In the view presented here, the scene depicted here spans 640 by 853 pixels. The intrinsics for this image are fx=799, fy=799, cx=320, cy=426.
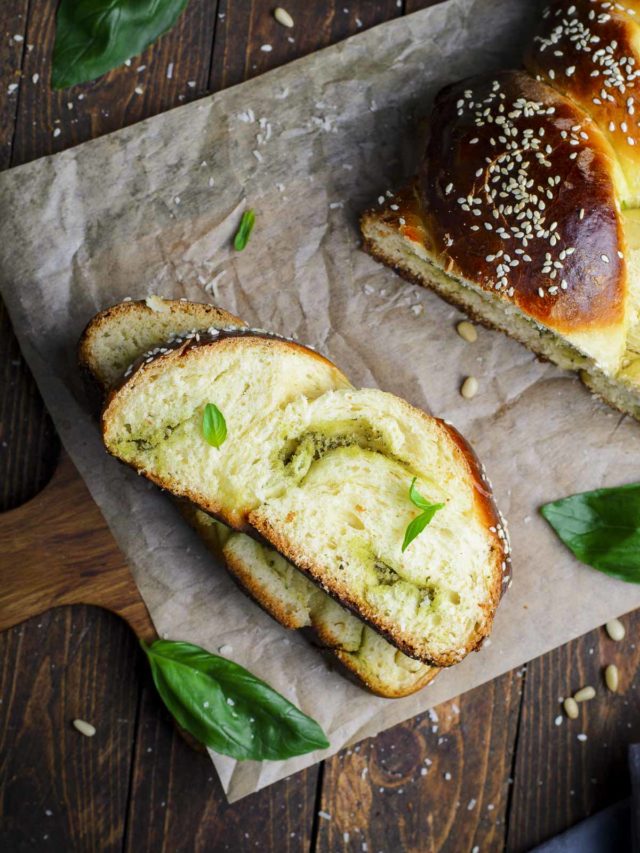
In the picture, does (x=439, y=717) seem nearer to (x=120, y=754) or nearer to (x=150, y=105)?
(x=120, y=754)

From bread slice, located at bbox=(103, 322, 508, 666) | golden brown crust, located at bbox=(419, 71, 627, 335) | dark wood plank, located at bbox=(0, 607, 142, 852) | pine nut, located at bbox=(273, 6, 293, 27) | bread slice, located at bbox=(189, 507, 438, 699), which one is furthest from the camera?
pine nut, located at bbox=(273, 6, 293, 27)

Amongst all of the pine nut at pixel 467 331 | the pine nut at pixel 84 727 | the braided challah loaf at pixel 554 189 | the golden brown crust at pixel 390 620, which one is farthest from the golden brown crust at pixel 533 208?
the pine nut at pixel 84 727

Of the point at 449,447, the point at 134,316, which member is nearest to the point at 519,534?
the point at 449,447

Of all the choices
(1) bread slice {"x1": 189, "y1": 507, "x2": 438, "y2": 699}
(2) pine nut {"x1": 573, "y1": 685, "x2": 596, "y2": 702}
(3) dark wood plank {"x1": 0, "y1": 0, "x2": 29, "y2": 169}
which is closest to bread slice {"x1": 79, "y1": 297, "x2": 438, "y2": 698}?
(1) bread slice {"x1": 189, "y1": 507, "x2": 438, "y2": 699}

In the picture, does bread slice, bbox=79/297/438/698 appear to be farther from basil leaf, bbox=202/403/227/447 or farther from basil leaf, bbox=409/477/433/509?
basil leaf, bbox=409/477/433/509

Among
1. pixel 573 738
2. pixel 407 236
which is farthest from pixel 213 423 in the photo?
pixel 573 738

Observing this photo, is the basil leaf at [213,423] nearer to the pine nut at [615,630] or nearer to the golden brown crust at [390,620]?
the golden brown crust at [390,620]

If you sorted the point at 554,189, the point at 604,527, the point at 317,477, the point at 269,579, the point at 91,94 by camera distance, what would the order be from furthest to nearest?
1. the point at 91,94
2. the point at 604,527
3. the point at 269,579
4. the point at 554,189
5. the point at 317,477

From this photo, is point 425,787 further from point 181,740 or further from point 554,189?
point 554,189
